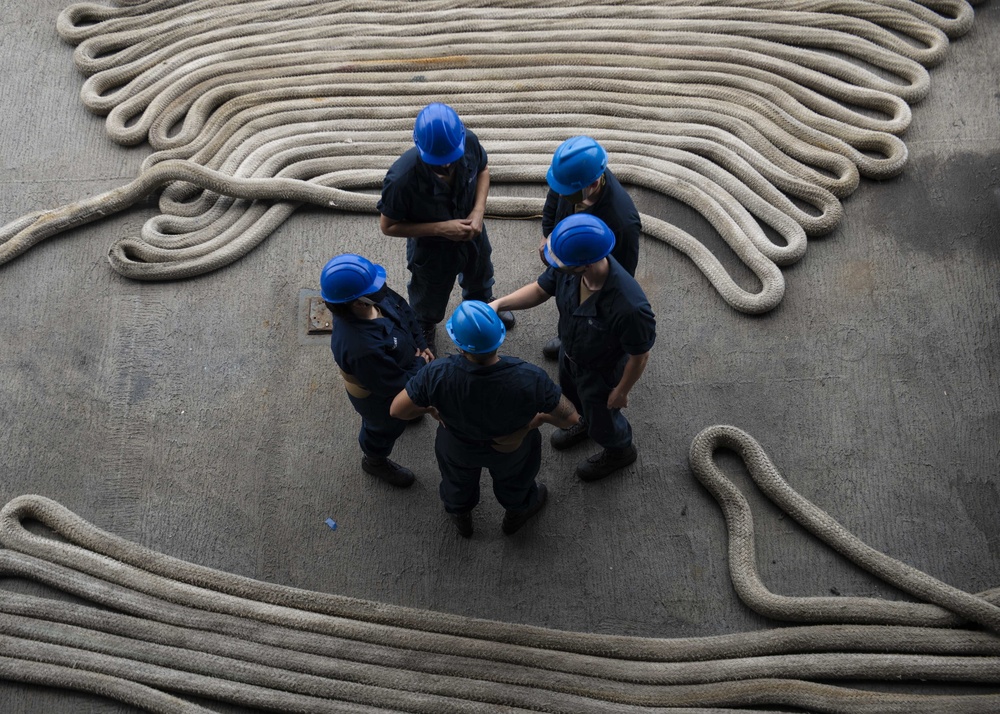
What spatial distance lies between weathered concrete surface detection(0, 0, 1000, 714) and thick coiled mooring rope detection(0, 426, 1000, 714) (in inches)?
5.3

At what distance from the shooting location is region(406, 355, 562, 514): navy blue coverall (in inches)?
125

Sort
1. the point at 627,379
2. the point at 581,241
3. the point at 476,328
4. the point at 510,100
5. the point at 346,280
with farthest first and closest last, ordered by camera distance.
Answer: the point at 510,100
the point at 627,379
the point at 346,280
the point at 581,241
the point at 476,328

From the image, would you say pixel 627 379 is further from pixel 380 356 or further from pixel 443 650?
pixel 443 650

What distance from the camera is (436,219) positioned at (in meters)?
A: 3.88

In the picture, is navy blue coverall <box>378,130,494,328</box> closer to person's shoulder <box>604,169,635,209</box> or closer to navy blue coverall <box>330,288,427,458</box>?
navy blue coverall <box>330,288,427,458</box>

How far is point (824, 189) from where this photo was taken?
481cm

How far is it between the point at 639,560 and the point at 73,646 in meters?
2.49

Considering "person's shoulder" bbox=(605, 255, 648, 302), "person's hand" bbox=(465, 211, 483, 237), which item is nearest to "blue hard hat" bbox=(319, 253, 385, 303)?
"person's hand" bbox=(465, 211, 483, 237)

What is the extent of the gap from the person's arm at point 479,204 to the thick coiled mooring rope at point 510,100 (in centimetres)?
90

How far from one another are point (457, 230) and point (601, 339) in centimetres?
85

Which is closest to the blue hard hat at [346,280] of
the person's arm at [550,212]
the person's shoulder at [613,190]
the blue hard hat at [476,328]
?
the blue hard hat at [476,328]

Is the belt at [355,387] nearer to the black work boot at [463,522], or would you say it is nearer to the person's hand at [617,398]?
the black work boot at [463,522]

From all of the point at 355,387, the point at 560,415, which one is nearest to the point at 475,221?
the point at 355,387

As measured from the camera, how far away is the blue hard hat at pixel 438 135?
354 centimetres
